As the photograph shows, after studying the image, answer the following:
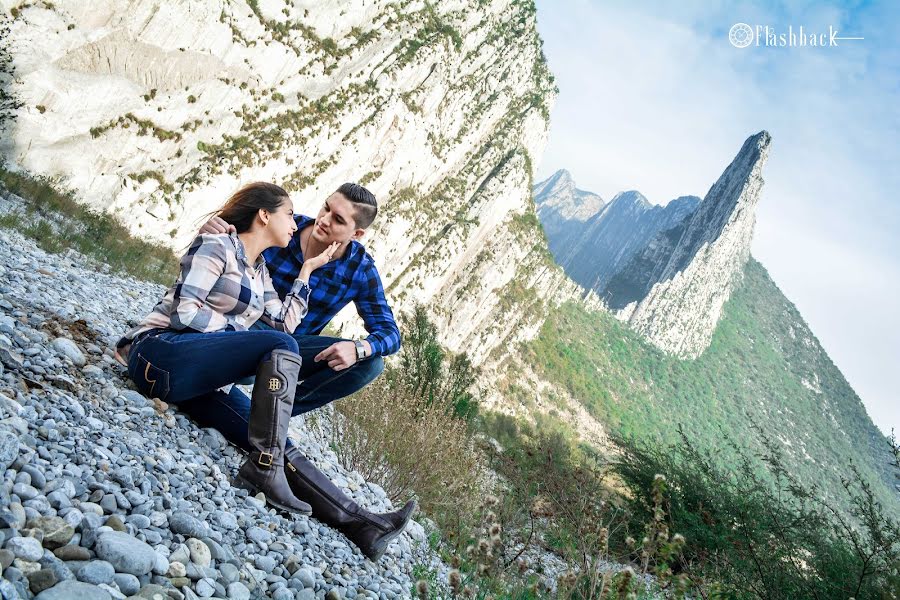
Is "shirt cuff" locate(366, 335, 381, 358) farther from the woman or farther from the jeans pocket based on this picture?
the jeans pocket

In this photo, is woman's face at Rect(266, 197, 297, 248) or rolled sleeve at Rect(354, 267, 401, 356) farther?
rolled sleeve at Rect(354, 267, 401, 356)

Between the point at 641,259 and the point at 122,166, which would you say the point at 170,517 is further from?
the point at 641,259

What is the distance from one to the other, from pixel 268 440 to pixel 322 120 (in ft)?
94.9

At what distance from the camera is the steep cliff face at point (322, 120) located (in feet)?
57.2

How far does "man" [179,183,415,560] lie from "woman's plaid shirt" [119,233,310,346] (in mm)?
156

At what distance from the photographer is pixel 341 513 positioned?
8.68ft

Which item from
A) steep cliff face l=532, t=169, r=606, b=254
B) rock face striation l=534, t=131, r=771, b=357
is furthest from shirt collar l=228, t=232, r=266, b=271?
steep cliff face l=532, t=169, r=606, b=254

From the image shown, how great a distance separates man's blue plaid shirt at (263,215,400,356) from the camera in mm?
3709

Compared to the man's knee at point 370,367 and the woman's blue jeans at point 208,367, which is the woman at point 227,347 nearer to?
the woman's blue jeans at point 208,367

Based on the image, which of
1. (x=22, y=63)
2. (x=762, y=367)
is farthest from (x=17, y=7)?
(x=762, y=367)

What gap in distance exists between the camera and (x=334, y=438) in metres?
4.99

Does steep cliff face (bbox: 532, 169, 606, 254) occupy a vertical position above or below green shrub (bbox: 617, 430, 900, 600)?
above

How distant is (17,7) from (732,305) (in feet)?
364

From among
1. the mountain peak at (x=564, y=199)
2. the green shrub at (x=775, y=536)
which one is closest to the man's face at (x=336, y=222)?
the green shrub at (x=775, y=536)
